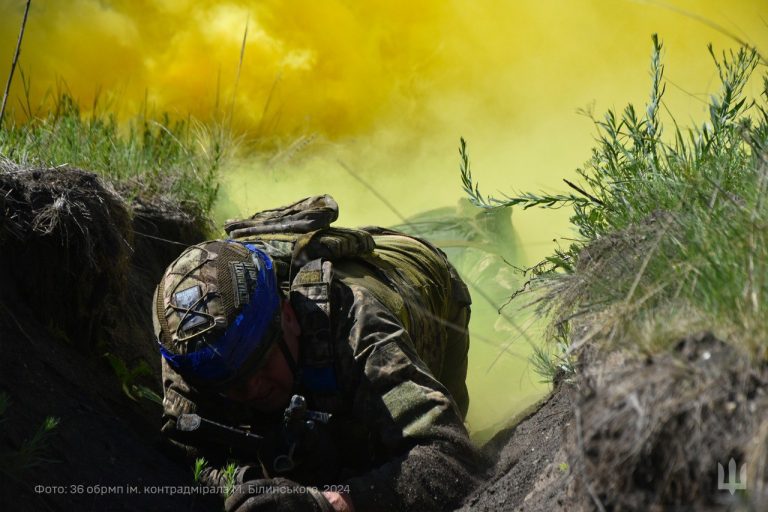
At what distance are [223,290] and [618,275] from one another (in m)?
1.63

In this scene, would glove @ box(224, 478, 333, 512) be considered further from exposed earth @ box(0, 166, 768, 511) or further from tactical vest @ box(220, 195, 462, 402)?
tactical vest @ box(220, 195, 462, 402)

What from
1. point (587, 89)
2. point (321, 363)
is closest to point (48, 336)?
point (321, 363)

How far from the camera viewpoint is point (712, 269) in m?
2.14

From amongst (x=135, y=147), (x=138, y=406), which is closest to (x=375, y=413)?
(x=138, y=406)

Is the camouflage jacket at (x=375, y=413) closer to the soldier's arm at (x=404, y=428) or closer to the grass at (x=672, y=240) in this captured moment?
the soldier's arm at (x=404, y=428)

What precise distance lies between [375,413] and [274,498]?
0.56 metres

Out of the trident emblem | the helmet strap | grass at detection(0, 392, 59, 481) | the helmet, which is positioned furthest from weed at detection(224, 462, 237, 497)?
the trident emblem

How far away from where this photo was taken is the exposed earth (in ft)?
5.88

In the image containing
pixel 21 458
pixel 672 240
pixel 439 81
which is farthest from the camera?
pixel 439 81

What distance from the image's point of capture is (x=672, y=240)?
2432mm

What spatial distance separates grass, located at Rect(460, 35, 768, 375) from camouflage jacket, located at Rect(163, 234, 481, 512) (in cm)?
65

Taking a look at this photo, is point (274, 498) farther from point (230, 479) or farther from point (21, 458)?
point (21, 458)

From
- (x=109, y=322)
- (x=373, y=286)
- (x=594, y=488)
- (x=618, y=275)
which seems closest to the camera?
(x=594, y=488)

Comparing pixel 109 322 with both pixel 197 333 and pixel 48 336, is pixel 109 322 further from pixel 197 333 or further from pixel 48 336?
pixel 197 333
